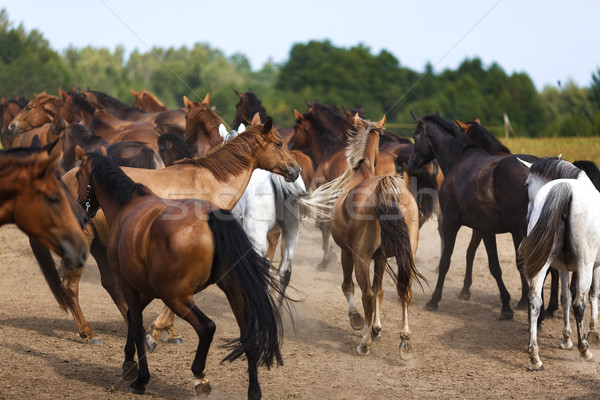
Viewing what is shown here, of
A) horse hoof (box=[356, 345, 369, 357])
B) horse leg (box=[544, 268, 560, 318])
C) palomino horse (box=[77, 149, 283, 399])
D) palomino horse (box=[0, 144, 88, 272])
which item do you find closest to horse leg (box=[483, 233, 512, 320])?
horse leg (box=[544, 268, 560, 318])

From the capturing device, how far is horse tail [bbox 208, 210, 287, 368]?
4.36 meters

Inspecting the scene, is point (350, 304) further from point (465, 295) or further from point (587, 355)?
point (465, 295)

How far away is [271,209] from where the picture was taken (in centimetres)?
712

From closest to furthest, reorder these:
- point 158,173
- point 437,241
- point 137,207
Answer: point 137,207 < point 158,173 < point 437,241

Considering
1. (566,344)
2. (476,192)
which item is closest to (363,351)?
(566,344)

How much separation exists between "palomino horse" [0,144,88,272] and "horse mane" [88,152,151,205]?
4.33ft

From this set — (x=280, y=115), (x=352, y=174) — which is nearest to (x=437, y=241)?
(x=352, y=174)

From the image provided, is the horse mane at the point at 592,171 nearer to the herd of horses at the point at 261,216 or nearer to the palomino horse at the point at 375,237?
the herd of horses at the point at 261,216

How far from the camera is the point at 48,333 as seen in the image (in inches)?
248

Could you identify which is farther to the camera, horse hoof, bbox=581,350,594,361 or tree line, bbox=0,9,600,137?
tree line, bbox=0,9,600,137

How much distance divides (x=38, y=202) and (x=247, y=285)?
145 cm

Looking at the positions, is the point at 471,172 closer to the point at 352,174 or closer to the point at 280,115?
the point at 352,174

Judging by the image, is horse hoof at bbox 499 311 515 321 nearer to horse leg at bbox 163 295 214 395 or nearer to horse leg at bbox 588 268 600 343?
horse leg at bbox 588 268 600 343

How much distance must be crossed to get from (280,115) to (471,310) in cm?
4039
